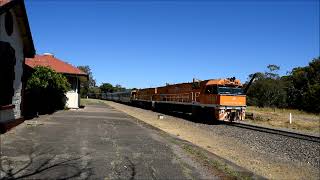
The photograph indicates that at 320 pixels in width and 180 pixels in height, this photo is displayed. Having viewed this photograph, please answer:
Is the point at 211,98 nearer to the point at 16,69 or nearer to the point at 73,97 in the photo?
the point at 73,97

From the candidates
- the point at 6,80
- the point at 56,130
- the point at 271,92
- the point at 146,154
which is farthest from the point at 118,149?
the point at 271,92

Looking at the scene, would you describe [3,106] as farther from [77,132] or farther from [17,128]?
[77,132]

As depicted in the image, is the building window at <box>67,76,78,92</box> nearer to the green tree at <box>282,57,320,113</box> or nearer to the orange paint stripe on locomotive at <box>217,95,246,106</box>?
the orange paint stripe on locomotive at <box>217,95,246,106</box>

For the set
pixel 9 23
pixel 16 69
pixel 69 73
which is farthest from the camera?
pixel 69 73

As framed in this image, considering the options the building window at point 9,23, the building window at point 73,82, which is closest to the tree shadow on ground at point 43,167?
the building window at point 9,23

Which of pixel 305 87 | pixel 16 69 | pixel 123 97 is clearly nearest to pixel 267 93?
pixel 305 87

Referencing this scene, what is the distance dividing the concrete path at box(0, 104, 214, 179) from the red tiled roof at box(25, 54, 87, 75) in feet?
69.3

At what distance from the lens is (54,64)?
3800 centimetres

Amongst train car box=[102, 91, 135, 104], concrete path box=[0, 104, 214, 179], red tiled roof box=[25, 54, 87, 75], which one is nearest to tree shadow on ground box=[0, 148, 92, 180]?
concrete path box=[0, 104, 214, 179]

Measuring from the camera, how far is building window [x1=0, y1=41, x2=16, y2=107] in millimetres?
14898

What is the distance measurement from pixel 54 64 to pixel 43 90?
9.97 metres

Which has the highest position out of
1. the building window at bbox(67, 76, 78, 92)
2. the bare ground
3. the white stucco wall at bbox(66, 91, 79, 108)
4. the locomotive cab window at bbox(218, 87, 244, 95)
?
the building window at bbox(67, 76, 78, 92)

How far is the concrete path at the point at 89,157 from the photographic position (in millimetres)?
9258

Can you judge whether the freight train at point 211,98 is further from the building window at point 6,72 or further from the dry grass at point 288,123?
the building window at point 6,72
